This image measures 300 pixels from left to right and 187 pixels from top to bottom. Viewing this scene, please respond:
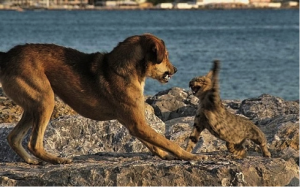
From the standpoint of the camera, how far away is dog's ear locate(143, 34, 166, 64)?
997 centimetres

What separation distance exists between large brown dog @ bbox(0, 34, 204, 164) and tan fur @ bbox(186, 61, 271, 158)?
0.51m

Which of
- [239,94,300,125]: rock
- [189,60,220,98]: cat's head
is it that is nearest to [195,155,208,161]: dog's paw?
[189,60,220,98]: cat's head

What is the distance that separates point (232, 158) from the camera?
31.9 feet

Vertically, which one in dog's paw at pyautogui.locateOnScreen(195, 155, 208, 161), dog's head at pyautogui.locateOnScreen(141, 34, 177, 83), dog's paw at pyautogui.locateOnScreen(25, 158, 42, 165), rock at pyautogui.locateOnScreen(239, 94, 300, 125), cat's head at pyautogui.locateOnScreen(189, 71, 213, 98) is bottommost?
rock at pyautogui.locateOnScreen(239, 94, 300, 125)

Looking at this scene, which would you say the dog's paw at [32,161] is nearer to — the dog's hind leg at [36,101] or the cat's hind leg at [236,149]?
the dog's hind leg at [36,101]

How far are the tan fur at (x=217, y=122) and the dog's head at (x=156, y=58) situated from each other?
434mm

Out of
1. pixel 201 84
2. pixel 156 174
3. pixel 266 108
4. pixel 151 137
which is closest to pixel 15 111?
pixel 266 108

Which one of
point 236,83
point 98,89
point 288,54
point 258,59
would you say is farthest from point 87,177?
point 288,54

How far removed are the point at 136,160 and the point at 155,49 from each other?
→ 1308 millimetres

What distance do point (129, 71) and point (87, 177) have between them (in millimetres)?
1795

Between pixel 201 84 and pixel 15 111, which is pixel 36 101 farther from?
pixel 15 111

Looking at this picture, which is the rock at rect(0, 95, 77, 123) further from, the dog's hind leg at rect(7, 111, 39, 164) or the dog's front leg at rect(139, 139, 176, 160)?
the dog's front leg at rect(139, 139, 176, 160)

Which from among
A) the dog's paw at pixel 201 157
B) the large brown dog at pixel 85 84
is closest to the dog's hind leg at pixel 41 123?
the large brown dog at pixel 85 84

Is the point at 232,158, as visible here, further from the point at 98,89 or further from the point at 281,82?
the point at 281,82
